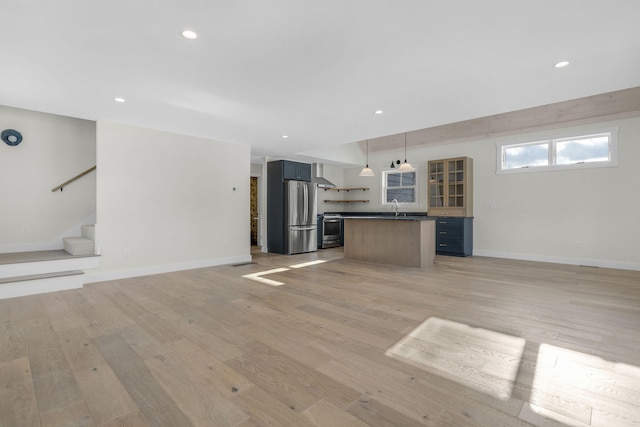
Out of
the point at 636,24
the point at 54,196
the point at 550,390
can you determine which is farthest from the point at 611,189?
the point at 54,196

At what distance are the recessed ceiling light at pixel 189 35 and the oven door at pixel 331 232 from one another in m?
6.27

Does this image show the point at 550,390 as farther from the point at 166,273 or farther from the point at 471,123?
the point at 471,123

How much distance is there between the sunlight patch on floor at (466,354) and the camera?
1.84 metres

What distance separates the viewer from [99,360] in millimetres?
2094

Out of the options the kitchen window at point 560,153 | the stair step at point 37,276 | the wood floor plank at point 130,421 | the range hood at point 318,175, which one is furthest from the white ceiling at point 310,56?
the range hood at point 318,175

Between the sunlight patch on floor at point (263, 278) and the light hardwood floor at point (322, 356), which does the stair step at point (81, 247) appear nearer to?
the light hardwood floor at point (322, 356)

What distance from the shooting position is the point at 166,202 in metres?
5.03

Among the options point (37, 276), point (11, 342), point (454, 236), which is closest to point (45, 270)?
point (37, 276)

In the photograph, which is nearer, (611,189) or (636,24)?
(636,24)

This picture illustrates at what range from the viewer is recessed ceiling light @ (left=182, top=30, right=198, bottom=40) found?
7.22ft

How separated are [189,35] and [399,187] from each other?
6.98 meters

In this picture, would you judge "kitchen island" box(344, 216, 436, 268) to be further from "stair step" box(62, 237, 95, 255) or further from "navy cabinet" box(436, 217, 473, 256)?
"stair step" box(62, 237, 95, 255)

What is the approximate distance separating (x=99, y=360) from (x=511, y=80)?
4.31 m

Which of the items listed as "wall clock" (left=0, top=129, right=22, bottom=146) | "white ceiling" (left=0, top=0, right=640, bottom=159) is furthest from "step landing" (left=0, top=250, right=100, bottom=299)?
"white ceiling" (left=0, top=0, right=640, bottom=159)
